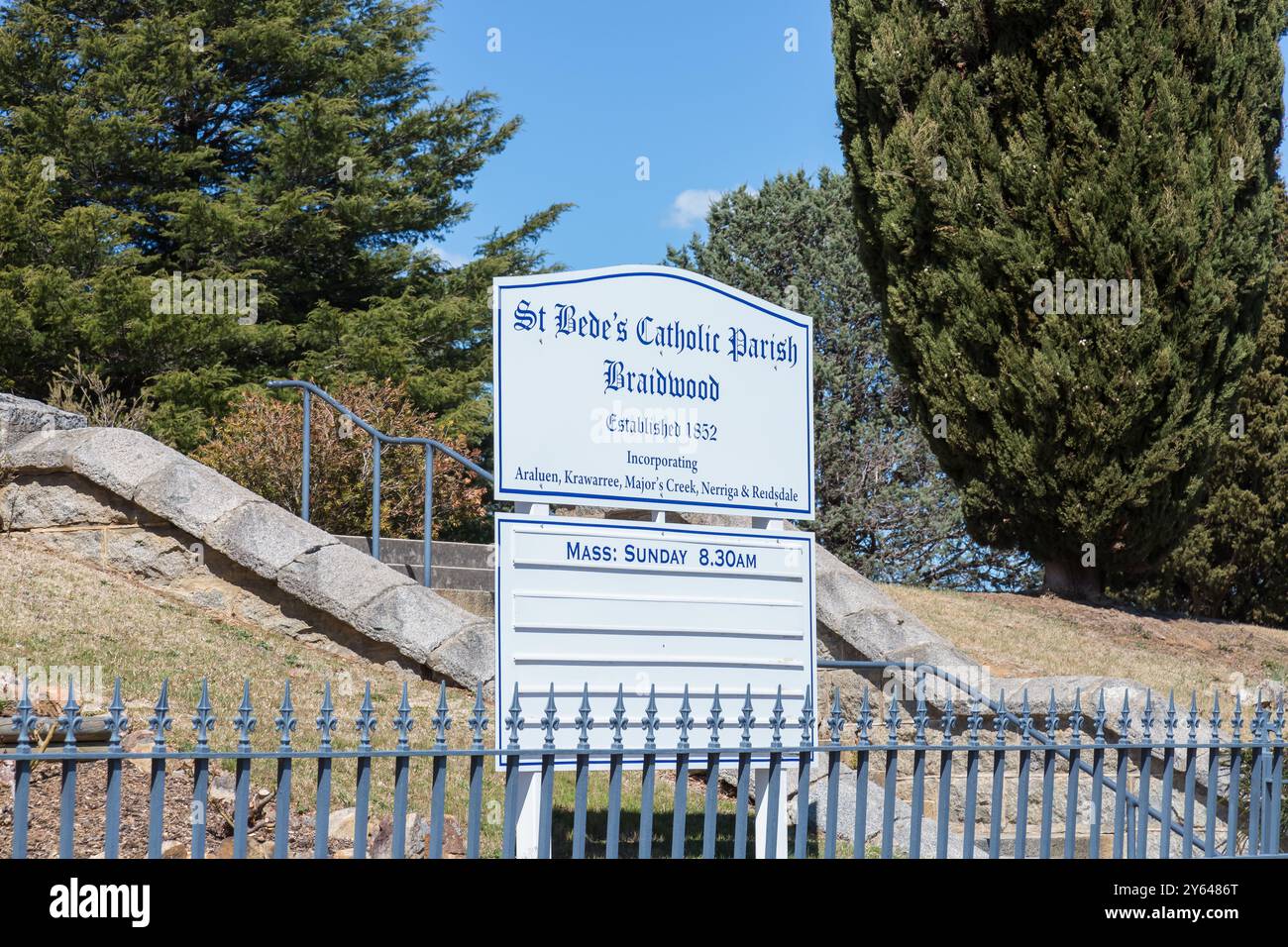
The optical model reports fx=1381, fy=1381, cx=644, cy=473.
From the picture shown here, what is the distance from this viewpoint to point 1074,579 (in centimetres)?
1386

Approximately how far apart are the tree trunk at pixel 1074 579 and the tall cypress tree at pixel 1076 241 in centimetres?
11

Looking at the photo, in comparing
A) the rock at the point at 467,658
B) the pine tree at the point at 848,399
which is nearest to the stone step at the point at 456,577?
the rock at the point at 467,658

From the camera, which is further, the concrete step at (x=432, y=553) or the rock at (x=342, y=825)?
the concrete step at (x=432, y=553)

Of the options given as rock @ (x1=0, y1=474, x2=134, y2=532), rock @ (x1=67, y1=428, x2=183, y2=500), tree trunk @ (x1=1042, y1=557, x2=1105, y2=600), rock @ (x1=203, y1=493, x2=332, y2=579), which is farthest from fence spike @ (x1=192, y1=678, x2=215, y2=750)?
tree trunk @ (x1=1042, y1=557, x2=1105, y2=600)

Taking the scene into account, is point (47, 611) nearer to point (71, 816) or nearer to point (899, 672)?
point (71, 816)

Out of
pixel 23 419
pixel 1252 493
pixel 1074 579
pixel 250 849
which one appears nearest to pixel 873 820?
pixel 250 849

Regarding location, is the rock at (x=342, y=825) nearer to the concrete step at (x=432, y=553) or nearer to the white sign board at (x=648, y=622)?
the white sign board at (x=648, y=622)

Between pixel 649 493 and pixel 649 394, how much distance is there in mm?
421

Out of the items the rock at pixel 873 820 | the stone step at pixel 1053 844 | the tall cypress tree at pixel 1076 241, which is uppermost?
the tall cypress tree at pixel 1076 241

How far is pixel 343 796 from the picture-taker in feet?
19.9

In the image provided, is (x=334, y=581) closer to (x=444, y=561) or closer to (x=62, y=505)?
(x=62, y=505)

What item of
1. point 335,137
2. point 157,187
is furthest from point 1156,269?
point 157,187

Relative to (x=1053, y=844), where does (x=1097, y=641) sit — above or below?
above

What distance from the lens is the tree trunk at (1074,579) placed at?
1377cm
